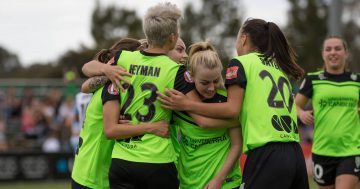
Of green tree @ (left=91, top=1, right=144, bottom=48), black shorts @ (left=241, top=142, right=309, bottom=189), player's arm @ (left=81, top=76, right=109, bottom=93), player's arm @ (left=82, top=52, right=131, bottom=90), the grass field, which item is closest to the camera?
black shorts @ (left=241, top=142, right=309, bottom=189)

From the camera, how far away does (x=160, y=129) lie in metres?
5.23

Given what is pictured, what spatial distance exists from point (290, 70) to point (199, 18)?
158ft

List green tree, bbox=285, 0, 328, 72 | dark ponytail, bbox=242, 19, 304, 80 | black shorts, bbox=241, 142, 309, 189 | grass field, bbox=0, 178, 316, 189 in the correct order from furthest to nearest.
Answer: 1. green tree, bbox=285, 0, 328, 72
2. grass field, bbox=0, 178, 316, 189
3. dark ponytail, bbox=242, 19, 304, 80
4. black shorts, bbox=241, 142, 309, 189

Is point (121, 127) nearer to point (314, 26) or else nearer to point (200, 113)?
point (200, 113)

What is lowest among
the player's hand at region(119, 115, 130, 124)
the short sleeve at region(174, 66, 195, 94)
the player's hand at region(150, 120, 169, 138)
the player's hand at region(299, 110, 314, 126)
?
the player's hand at region(299, 110, 314, 126)

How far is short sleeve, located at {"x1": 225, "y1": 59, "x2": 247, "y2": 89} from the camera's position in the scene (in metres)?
5.23

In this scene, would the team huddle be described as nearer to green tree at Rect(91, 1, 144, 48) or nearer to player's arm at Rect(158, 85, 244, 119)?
player's arm at Rect(158, 85, 244, 119)

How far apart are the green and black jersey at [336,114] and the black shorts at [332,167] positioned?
0.19 ft

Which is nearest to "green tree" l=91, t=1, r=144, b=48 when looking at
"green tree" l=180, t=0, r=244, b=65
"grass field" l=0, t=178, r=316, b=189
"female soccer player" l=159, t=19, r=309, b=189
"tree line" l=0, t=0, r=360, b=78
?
"tree line" l=0, t=0, r=360, b=78

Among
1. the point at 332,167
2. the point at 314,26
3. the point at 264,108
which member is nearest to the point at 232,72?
the point at 264,108

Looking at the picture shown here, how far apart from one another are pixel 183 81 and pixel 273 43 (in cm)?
75

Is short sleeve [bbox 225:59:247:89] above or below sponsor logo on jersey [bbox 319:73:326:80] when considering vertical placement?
above

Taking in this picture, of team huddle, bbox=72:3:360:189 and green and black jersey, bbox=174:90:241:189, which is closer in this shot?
team huddle, bbox=72:3:360:189

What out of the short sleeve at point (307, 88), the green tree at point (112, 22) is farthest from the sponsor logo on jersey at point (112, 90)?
the green tree at point (112, 22)
